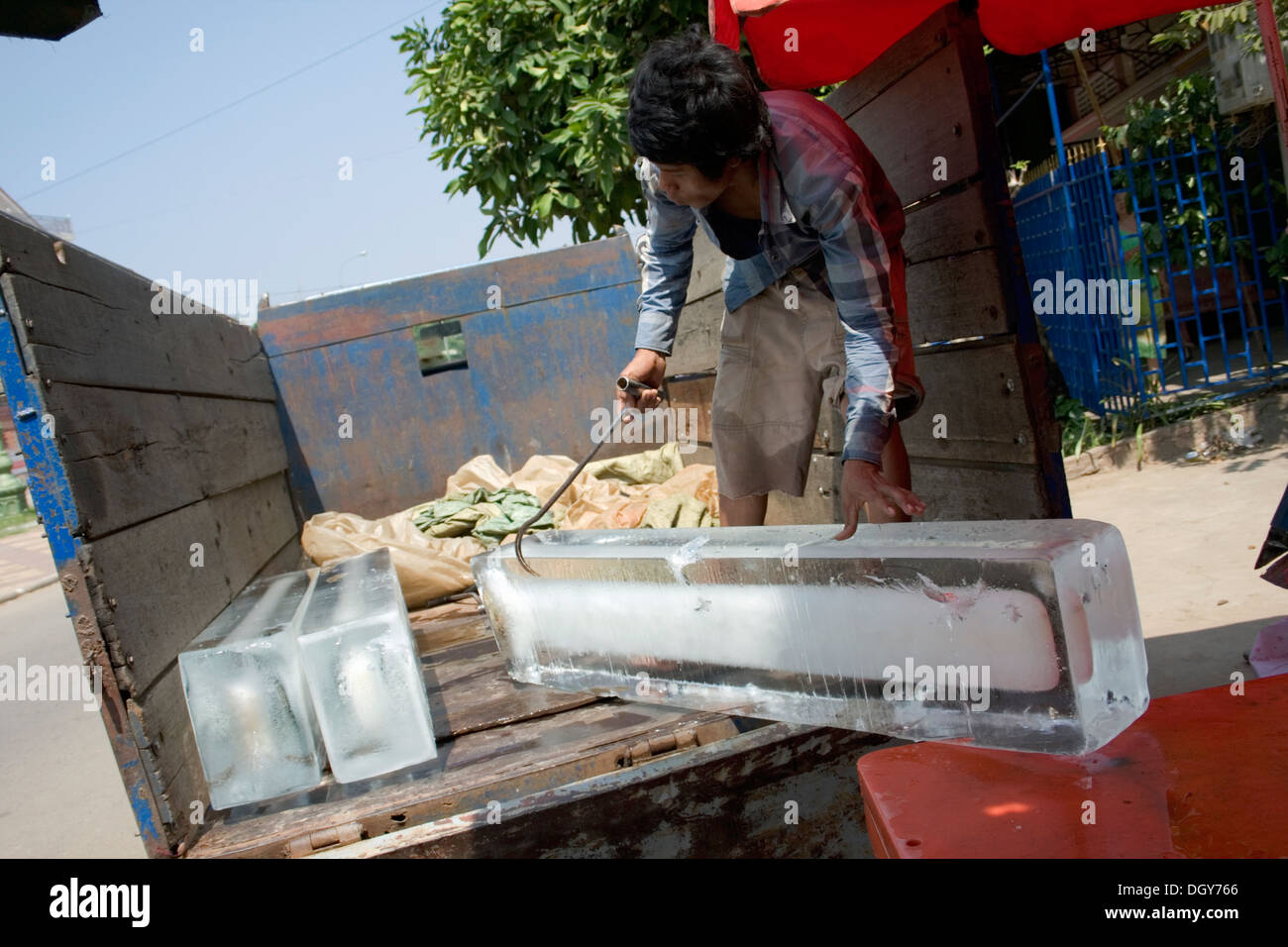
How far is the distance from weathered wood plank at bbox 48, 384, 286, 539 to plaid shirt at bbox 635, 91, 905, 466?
5.08ft

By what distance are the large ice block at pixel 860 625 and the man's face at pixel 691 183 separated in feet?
2.71

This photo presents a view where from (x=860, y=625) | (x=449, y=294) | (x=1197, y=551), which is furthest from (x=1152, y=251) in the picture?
(x=860, y=625)

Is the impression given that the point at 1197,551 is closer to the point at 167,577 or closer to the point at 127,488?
the point at 167,577

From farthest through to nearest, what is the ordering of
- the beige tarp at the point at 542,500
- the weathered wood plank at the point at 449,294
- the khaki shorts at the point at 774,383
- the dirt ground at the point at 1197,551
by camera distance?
the weathered wood plank at the point at 449,294
the beige tarp at the point at 542,500
the dirt ground at the point at 1197,551
the khaki shorts at the point at 774,383

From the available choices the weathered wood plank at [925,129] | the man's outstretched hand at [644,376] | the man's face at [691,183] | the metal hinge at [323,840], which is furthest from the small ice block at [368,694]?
the weathered wood plank at [925,129]

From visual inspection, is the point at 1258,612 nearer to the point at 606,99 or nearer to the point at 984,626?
the point at 984,626

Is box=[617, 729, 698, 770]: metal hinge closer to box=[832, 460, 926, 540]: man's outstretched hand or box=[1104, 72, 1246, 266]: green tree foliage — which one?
box=[832, 460, 926, 540]: man's outstretched hand

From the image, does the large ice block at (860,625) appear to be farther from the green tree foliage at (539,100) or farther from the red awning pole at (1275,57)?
the green tree foliage at (539,100)

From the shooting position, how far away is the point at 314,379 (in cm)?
594

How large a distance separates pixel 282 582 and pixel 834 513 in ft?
6.79

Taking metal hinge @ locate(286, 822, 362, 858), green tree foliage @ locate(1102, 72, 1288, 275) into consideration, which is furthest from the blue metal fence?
metal hinge @ locate(286, 822, 362, 858)

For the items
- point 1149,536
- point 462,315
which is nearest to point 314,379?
point 462,315

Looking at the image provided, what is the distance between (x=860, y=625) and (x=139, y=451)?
1931mm

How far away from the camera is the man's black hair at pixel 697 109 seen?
2.05m
